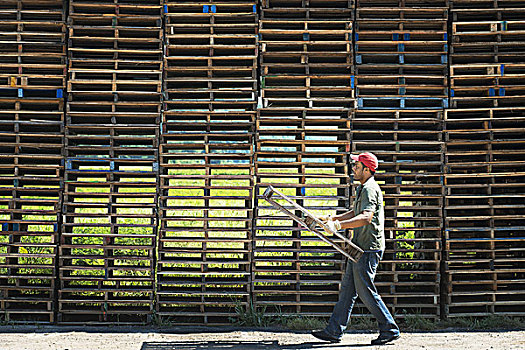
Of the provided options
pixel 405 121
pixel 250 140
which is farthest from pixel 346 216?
pixel 405 121

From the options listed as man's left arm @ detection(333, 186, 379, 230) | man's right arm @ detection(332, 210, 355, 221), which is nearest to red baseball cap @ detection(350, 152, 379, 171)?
man's left arm @ detection(333, 186, 379, 230)

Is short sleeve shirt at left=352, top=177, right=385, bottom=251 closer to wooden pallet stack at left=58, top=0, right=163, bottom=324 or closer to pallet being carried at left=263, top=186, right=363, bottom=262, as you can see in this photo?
pallet being carried at left=263, top=186, right=363, bottom=262

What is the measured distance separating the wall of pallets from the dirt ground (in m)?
0.31

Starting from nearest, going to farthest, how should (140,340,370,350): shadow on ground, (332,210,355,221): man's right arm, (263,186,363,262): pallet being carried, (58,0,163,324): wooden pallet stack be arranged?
(263,186,363,262): pallet being carried
(140,340,370,350): shadow on ground
(332,210,355,221): man's right arm
(58,0,163,324): wooden pallet stack

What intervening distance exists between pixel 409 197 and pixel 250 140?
95.3 inches

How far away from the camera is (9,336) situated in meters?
6.50

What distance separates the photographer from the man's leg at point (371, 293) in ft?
19.3

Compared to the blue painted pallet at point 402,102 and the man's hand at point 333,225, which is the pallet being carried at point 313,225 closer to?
the man's hand at point 333,225

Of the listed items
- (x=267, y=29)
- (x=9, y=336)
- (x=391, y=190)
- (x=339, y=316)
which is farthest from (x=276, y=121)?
(x=9, y=336)

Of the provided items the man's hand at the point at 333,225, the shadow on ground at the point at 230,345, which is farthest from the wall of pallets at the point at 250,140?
the man's hand at the point at 333,225

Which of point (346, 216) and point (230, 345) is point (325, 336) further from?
point (346, 216)

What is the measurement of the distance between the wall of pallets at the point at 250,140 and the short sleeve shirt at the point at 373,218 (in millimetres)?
1027

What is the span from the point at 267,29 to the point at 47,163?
392 cm

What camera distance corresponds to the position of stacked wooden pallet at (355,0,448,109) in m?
7.33
